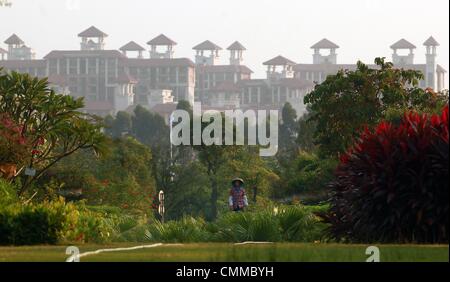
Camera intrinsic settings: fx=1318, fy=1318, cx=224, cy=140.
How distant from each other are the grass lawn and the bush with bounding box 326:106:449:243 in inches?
46.9

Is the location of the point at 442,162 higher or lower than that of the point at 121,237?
higher

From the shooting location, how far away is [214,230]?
Result: 2362 cm

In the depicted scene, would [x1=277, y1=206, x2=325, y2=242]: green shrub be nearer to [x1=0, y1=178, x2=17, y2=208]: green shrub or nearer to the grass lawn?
[x1=0, y1=178, x2=17, y2=208]: green shrub

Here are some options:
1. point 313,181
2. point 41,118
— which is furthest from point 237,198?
point 313,181

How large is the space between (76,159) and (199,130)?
2287cm

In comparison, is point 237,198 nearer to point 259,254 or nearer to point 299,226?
point 299,226

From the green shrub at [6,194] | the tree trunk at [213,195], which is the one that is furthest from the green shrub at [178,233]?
the tree trunk at [213,195]

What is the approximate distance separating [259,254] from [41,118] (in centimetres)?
2086

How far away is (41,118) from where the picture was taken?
3484cm

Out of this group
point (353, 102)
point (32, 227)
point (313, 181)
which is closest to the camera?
point (32, 227)

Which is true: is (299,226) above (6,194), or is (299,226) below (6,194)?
below
